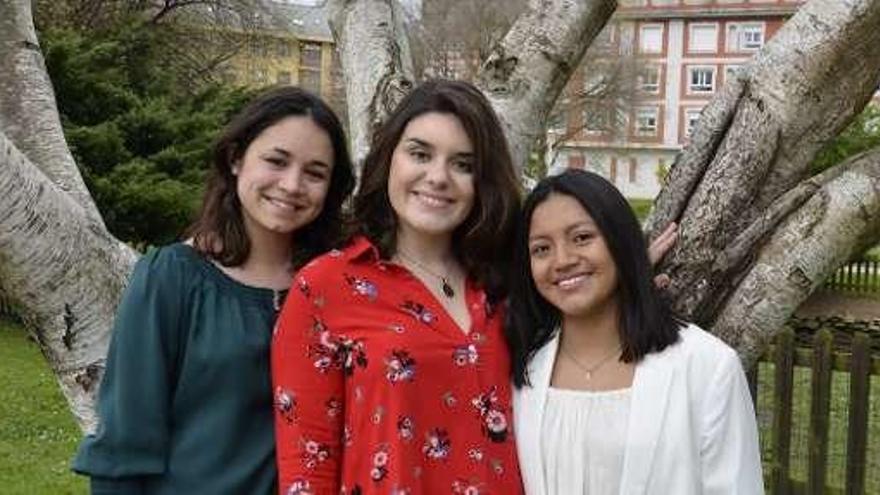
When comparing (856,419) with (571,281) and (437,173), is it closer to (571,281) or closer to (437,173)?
(571,281)

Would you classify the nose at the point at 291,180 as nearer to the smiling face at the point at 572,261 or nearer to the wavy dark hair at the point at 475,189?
the wavy dark hair at the point at 475,189

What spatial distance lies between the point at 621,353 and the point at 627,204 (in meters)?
0.33

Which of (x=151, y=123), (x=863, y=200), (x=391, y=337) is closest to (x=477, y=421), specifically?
(x=391, y=337)

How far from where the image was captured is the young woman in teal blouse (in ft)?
7.33

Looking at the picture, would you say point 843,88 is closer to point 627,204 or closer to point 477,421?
point 627,204

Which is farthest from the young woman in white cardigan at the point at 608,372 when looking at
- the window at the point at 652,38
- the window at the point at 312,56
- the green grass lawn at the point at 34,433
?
the window at the point at 652,38

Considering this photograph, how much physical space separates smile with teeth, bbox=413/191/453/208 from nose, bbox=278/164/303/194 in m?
0.26

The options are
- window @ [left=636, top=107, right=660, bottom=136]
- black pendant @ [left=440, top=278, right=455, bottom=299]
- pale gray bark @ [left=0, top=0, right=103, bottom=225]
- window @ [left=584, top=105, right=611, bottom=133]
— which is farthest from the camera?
window @ [left=636, top=107, right=660, bottom=136]

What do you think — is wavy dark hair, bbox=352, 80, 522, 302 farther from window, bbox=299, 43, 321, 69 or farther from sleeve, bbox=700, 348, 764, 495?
window, bbox=299, 43, 321, 69

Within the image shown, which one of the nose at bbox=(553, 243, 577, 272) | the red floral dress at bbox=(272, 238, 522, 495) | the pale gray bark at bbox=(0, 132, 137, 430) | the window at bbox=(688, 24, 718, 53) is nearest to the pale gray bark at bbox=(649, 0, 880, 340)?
the nose at bbox=(553, 243, 577, 272)

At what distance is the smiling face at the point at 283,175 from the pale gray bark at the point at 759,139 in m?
0.95

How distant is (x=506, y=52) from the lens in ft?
10.9

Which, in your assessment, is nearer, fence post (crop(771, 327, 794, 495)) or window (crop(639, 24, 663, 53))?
fence post (crop(771, 327, 794, 495))

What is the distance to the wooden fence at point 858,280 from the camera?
2064cm
